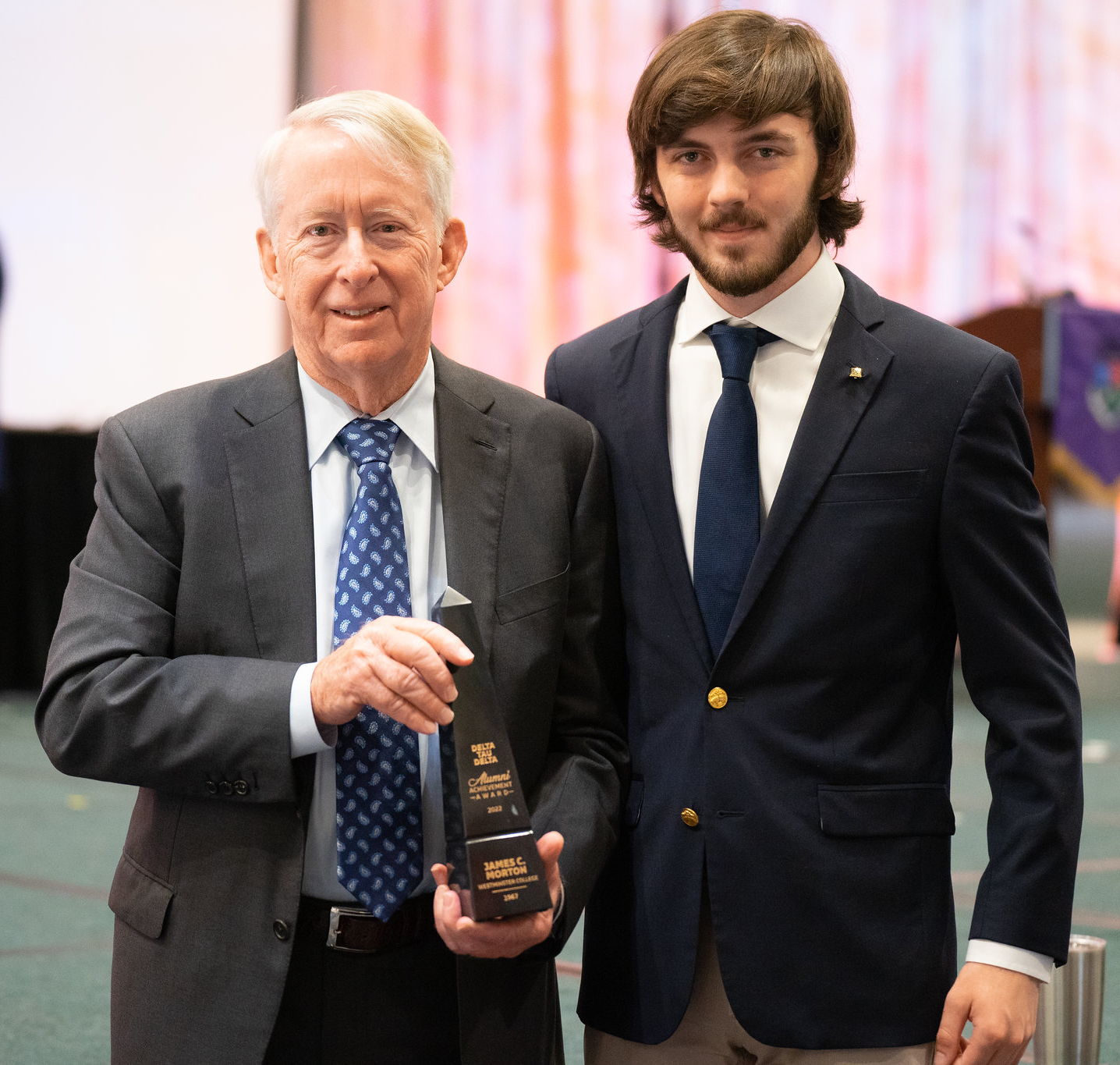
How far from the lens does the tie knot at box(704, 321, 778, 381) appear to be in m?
1.95

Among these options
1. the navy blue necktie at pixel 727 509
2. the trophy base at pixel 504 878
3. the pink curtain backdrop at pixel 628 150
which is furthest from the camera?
the pink curtain backdrop at pixel 628 150

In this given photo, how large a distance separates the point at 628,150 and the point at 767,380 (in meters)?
8.43

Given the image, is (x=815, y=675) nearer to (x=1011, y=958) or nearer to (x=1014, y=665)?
(x=1014, y=665)

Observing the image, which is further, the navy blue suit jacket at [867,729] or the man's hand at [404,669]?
the navy blue suit jacket at [867,729]

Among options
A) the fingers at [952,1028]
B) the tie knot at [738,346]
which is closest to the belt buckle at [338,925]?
the fingers at [952,1028]

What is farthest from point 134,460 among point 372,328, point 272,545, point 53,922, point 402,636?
point 53,922

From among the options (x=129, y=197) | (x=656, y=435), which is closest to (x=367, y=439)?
(x=656, y=435)

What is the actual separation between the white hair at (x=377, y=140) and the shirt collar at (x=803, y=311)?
15.4 inches

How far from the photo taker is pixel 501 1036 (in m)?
1.77

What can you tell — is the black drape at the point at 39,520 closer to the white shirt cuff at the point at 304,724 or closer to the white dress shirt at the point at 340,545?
the white dress shirt at the point at 340,545

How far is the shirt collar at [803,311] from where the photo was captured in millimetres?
1972

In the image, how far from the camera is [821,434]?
189 cm

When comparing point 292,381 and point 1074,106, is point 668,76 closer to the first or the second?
point 292,381

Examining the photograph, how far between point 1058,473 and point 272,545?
6050mm
